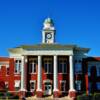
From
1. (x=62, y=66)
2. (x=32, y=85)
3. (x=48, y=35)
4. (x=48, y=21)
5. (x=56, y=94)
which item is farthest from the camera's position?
(x=48, y=21)

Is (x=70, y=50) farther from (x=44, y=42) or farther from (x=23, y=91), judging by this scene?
(x=23, y=91)

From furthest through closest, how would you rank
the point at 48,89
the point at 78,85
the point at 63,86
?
the point at 78,85
the point at 63,86
the point at 48,89

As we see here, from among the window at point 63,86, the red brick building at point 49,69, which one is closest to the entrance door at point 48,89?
the red brick building at point 49,69

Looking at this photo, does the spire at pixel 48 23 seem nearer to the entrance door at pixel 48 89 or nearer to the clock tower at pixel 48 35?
the clock tower at pixel 48 35

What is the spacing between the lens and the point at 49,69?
8038 centimetres

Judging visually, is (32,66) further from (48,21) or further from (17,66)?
(48,21)

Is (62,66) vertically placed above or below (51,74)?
above

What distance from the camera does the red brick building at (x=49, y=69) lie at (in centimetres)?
7812

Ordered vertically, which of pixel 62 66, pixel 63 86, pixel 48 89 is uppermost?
pixel 62 66

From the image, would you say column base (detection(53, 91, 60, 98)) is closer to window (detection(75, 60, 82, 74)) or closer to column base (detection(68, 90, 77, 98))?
column base (detection(68, 90, 77, 98))

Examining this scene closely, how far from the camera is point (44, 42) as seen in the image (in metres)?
81.6

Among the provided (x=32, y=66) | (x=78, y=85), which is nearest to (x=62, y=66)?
(x=78, y=85)

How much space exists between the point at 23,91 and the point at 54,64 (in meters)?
7.27

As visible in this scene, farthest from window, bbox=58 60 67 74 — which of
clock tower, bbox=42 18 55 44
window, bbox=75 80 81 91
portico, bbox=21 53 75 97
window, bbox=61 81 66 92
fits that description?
clock tower, bbox=42 18 55 44
